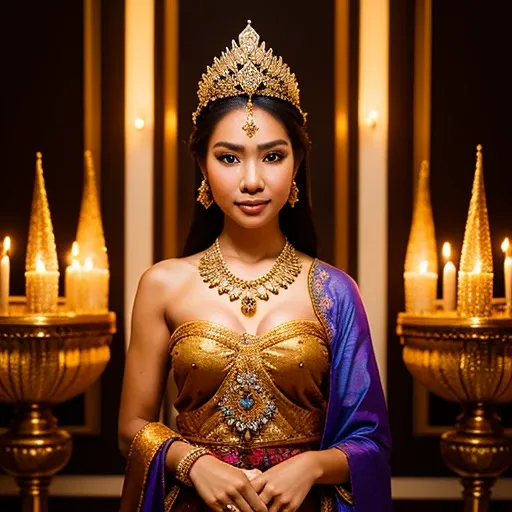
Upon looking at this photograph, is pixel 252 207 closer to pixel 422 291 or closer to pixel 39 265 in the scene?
pixel 39 265

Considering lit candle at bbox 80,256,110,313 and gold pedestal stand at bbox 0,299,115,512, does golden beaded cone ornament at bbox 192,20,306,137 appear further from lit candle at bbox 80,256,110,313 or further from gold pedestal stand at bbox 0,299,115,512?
lit candle at bbox 80,256,110,313

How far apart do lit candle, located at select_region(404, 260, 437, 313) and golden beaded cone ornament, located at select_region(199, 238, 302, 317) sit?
4.09 ft

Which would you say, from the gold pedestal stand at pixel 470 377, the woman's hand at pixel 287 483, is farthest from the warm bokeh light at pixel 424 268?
the woman's hand at pixel 287 483

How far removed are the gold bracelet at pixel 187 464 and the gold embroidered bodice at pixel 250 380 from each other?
0.08 m

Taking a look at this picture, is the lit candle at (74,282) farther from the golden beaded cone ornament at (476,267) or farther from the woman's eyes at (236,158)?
the woman's eyes at (236,158)

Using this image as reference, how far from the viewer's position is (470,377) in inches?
114

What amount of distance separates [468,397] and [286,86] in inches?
53.0

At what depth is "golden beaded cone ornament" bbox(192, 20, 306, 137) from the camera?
1960 mm

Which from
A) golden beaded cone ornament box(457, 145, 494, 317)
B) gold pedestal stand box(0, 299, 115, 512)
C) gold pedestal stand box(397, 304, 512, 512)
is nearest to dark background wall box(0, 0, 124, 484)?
gold pedestal stand box(0, 299, 115, 512)

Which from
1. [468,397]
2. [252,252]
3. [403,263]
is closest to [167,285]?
[252,252]

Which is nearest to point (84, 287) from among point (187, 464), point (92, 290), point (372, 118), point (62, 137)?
point (92, 290)

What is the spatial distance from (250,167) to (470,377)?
1.28m

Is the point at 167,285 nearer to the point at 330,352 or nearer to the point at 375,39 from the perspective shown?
the point at 330,352

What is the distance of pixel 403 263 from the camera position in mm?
3590
